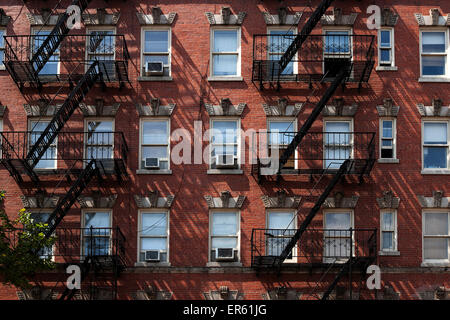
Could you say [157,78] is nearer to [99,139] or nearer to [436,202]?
[99,139]

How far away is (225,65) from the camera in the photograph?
2784 cm

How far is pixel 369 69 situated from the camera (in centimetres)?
2698

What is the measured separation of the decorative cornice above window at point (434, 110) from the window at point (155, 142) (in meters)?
8.44

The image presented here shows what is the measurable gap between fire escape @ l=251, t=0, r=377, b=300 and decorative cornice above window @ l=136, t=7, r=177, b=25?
2994 mm

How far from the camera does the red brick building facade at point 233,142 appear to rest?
26312mm

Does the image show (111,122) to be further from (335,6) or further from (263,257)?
(335,6)

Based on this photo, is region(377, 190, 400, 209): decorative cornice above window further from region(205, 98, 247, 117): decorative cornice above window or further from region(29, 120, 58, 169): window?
region(29, 120, 58, 169): window

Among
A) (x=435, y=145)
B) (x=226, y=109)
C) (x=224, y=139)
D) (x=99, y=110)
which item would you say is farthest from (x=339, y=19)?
(x=99, y=110)

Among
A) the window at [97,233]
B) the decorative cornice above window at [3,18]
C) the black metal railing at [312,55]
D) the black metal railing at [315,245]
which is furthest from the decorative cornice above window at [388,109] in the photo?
the decorative cornice above window at [3,18]

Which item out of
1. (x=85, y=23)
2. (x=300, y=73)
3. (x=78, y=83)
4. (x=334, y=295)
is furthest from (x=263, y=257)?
(x=85, y=23)

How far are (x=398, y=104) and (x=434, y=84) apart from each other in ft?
4.58

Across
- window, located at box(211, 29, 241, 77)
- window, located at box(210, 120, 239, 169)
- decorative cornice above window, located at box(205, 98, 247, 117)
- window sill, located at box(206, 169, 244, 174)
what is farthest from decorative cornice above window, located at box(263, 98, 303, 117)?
window sill, located at box(206, 169, 244, 174)

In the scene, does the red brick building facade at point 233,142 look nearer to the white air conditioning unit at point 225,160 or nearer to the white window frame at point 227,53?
the white window frame at point 227,53

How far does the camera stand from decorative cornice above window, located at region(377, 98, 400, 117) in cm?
2717
